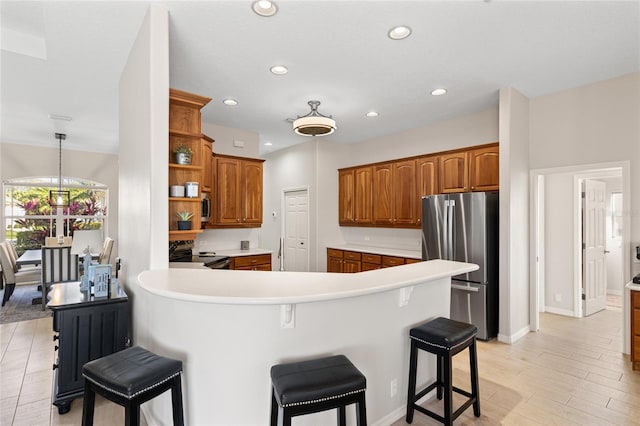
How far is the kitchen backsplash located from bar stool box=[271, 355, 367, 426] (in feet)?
12.6

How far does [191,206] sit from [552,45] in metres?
3.49

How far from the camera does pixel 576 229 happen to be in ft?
15.5

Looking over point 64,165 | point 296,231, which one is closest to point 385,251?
point 296,231

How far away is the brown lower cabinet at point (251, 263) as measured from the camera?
4.92 meters

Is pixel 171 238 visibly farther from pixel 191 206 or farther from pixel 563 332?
pixel 563 332

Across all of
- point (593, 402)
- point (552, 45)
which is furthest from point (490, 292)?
point (552, 45)

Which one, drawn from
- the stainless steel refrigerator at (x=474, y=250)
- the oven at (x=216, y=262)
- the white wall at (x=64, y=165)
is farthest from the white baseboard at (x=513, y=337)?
the white wall at (x=64, y=165)

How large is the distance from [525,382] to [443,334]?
4.57ft

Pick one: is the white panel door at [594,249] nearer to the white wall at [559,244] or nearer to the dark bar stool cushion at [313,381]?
the white wall at [559,244]

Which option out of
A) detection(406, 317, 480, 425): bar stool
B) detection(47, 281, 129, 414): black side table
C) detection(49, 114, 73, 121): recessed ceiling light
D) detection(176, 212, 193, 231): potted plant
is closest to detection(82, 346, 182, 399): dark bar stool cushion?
detection(47, 281, 129, 414): black side table

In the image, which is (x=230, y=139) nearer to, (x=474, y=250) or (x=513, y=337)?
(x=474, y=250)

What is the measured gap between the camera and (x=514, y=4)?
230 cm

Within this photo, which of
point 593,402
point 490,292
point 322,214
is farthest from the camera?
point 322,214

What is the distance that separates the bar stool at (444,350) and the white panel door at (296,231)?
415cm
